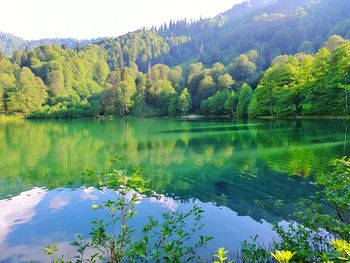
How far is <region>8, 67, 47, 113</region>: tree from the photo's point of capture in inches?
4771

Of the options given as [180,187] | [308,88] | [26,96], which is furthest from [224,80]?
[180,187]

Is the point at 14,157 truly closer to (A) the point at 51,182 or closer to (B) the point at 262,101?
(A) the point at 51,182

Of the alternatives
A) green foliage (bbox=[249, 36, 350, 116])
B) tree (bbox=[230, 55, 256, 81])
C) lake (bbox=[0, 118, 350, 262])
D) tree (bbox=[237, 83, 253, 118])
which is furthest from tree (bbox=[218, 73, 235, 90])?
lake (bbox=[0, 118, 350, 262])

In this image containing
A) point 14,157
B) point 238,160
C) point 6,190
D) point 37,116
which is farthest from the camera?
point 37,116

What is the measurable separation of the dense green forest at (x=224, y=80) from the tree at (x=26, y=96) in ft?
1.22

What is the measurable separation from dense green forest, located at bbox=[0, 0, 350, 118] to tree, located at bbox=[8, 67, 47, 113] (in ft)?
1.22

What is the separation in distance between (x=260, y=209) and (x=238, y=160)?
37.4 feet

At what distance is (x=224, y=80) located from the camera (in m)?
104

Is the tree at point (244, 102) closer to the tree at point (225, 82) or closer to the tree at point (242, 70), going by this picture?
the tree at point (225, 82)

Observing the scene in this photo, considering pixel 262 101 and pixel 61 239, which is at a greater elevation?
pixel 262 101

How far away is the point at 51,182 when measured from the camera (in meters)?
20.4

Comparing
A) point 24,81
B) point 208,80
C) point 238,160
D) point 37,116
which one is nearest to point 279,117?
point 208,80

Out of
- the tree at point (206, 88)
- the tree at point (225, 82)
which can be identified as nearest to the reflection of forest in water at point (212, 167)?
the tree at point (225, 82)

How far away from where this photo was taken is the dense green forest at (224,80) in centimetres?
6606
